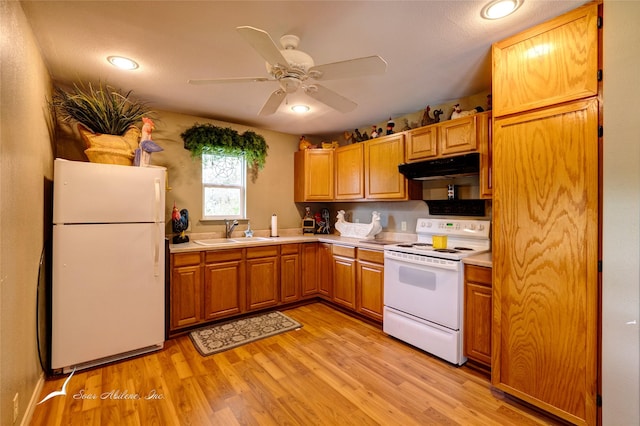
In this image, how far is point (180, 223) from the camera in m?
3.21

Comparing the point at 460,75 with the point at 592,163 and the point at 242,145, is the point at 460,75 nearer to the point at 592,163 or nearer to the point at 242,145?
the point at 592,163

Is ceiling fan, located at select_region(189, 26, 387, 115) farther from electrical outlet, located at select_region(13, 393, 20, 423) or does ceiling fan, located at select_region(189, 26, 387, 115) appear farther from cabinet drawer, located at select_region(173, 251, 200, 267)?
electrical outlet, located at select_region(13, 393, 20, 423)

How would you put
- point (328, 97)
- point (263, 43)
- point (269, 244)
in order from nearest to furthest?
point (263, 43)
point (328, 97)
point (269, 244)

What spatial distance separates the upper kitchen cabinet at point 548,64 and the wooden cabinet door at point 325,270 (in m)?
2.42

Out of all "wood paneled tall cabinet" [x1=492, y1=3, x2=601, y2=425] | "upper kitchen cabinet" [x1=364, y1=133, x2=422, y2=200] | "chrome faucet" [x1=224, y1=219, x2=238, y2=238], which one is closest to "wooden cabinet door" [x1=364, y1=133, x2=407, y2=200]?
"upper kitchen cabinet" [x1=364, y1=133, x2=422, y2=200]

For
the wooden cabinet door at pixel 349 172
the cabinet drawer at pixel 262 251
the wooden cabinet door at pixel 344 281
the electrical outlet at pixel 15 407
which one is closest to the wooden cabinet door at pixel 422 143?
the wooden cabinet door at pixel 349 172

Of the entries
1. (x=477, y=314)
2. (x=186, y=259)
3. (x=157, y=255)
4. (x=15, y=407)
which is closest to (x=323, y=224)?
(x=186, y=259)

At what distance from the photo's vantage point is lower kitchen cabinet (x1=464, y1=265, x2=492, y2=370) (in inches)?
85.8

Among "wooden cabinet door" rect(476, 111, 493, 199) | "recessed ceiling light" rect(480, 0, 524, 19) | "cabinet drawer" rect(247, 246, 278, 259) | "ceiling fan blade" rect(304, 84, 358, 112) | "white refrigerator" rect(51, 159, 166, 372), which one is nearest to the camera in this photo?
"recessed ceiling light" rect(480, 0, 524, 19)

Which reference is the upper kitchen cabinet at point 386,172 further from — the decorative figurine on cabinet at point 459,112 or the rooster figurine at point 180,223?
the rooster figurine at point 180,223

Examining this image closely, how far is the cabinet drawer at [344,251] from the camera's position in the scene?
3379 mm

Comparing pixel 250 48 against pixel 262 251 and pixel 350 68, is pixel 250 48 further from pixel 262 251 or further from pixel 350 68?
pixel 262 251

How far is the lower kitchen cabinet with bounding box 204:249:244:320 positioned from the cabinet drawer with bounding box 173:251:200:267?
100mm

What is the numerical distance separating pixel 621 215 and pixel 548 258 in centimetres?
41
